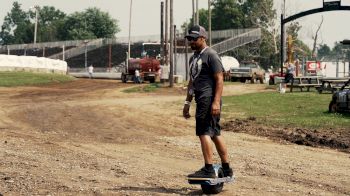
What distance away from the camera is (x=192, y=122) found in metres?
17.4

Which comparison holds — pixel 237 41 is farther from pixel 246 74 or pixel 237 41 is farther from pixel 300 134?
pixel 300 134

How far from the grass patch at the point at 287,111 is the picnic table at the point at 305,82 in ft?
19.0

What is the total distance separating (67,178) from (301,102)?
16.2m

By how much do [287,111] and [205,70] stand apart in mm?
13042

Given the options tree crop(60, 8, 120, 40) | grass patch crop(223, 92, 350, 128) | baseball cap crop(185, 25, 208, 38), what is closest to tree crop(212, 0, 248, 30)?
tree crop(60, 8, 120, 40)

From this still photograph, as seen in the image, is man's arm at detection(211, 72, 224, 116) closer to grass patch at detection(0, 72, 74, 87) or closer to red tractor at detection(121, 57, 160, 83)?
grass patch at detection(0, 72, 74, 87)

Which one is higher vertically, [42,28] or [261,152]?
[42,28]

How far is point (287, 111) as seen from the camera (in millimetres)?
20328

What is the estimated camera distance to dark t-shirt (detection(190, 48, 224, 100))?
769 cm

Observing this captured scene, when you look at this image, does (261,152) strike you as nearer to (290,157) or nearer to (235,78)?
(290,157)

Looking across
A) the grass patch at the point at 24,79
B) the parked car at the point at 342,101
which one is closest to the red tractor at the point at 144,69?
the grass patch at the point at 24,79

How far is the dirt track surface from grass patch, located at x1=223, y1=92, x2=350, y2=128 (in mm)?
1586

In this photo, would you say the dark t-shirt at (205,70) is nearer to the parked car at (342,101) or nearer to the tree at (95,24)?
the parked car at (342,101)

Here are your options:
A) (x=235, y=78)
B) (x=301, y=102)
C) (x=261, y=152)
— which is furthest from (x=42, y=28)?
(x=261, y=152)
